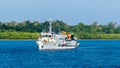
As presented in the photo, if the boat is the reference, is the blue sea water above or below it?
below

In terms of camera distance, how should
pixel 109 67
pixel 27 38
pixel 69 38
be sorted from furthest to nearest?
pixel 27 38
pixel 69 38
pixel 109 67

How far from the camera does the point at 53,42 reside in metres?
111

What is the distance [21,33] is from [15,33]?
2324 millimetres

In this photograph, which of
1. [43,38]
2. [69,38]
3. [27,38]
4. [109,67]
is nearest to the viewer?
[109,67]

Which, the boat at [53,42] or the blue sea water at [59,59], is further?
the boat at [53,42]

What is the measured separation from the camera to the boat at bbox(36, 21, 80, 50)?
361 feet

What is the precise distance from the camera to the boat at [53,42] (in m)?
110

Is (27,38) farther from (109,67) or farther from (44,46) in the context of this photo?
(109,67)

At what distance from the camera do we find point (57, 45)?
370ft

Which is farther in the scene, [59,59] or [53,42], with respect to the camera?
[53,42]

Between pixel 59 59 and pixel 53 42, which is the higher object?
pixel 53 42

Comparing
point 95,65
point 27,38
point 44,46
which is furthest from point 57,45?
point 27,38

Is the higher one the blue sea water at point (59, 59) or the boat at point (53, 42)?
the boat at point (53, 42)

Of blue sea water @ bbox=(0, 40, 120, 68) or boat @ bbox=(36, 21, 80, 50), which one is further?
boat @ bbox=(36, 21, 80, 50)
